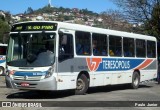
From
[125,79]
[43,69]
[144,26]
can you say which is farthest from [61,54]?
[144,26]

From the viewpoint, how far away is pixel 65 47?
15219 mm

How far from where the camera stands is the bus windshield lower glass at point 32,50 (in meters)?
14.6

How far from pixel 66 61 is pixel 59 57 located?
0.52 metres

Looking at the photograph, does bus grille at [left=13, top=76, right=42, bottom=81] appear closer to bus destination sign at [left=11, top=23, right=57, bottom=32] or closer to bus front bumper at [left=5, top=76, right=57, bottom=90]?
bus front bumper at [left=5, top=76, right=57, bottom=90]

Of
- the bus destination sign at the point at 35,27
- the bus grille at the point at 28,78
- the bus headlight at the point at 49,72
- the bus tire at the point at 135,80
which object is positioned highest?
the bus destination sign at the point at 35,27

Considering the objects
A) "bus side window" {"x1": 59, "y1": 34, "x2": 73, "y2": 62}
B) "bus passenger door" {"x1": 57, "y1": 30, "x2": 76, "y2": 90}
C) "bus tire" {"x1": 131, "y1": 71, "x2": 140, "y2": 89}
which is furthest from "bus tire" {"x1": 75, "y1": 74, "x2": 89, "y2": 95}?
"bus tire" {"x1": 131, "y1": 71, "x2": 140, "y2": 89}

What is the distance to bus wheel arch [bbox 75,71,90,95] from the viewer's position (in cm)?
1622

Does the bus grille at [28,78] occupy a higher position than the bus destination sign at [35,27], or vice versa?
the bus destination sign at [35,27]

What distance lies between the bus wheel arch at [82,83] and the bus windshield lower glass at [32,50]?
6.83ft

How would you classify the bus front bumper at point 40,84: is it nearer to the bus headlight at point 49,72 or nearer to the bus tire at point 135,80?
the bus headlight at point 49,72

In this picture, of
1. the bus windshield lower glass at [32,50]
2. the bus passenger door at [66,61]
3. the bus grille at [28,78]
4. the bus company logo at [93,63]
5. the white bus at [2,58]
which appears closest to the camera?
the bus grille at [28,78]

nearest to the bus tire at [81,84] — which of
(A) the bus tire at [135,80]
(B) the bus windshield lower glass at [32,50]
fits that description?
(B) the bus windshield lower glass at [32,50]

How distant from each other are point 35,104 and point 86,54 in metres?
4.58

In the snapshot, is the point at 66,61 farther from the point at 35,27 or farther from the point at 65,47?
the point at 35,27
